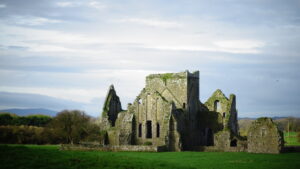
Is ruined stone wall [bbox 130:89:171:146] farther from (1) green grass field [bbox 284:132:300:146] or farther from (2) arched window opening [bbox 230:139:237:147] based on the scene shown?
(1) green grass field [bbox 284:132:300:146]

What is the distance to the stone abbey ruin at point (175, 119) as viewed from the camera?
52000mm

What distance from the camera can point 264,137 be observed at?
47.4 meters

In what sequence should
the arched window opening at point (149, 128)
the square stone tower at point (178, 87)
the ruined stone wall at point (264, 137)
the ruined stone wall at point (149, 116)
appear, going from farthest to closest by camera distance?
1. the arched window opening at point (149, 128)
2. the square stone tower at point (178, 87)
3. the ruined stone wall at point (149, 116)
4. the ruined stone wall at point (264, 137)

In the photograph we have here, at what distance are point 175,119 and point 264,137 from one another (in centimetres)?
1052

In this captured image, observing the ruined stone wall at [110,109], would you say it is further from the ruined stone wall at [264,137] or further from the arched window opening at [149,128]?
the ruined stone wall at [264,137]

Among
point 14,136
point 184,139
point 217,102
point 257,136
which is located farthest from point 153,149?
point 14,136

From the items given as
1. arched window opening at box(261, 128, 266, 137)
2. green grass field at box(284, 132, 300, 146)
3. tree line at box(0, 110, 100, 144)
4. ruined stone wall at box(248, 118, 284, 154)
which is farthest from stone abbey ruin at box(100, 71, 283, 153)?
green grass field at box(284, 132, 300, 146)

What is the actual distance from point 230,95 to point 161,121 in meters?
9.43

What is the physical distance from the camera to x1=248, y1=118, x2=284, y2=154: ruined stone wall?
46.5 meters

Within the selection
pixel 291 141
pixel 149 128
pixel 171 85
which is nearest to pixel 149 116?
pixel 149 128

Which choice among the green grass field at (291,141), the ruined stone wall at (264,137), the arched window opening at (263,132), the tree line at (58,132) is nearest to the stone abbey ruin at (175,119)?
the ruined stone wall at (264,137)

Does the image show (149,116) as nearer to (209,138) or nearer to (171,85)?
(171,85)

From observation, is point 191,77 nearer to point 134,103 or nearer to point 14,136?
point 134,103

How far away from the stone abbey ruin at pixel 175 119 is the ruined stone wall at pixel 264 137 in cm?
291
